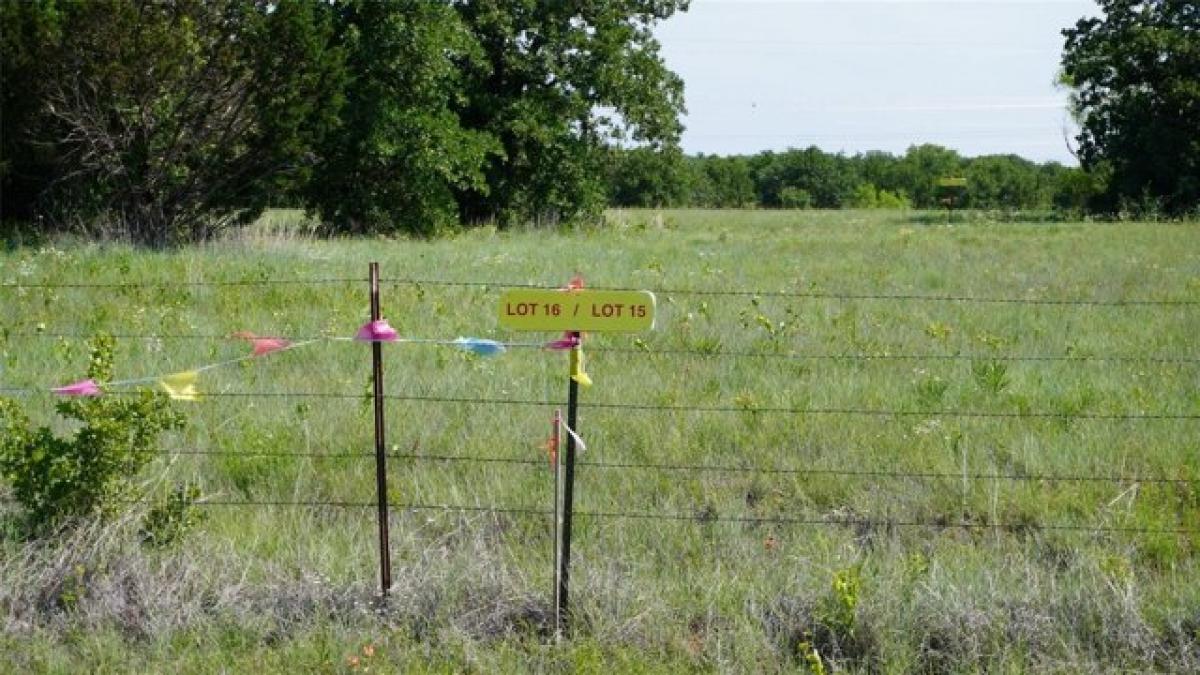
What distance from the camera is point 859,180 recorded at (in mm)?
86562

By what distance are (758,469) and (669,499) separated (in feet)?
2.09

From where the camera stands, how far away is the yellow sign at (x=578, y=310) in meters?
4.44

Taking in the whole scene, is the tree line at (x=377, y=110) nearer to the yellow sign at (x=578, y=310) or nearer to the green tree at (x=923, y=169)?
the yellow sign at (x=578, y=310)

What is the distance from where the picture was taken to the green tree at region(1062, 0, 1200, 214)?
34.2m

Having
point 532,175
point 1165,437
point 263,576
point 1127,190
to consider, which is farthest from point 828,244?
point 1127,190

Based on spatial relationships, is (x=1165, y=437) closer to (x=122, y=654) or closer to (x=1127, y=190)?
(x=122, y=654)

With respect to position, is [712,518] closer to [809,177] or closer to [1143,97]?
[1143,97]

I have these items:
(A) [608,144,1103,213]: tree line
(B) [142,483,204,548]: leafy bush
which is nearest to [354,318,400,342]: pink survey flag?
(B) [142,483,204,548]: leafy bush

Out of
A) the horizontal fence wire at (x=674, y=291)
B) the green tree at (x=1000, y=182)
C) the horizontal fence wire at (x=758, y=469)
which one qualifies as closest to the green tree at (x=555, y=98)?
the horizontal fence wire at (x=674, y=291)

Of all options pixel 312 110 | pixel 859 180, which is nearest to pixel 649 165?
pixel 312 110

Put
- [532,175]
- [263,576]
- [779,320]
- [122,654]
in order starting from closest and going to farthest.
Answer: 1. [122,654]
2. [263,576]
3. [779,320]
4. [532,175]

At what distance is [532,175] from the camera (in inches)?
1112

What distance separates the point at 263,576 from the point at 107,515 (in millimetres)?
756

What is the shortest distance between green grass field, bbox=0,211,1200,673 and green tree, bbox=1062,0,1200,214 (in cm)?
2630
